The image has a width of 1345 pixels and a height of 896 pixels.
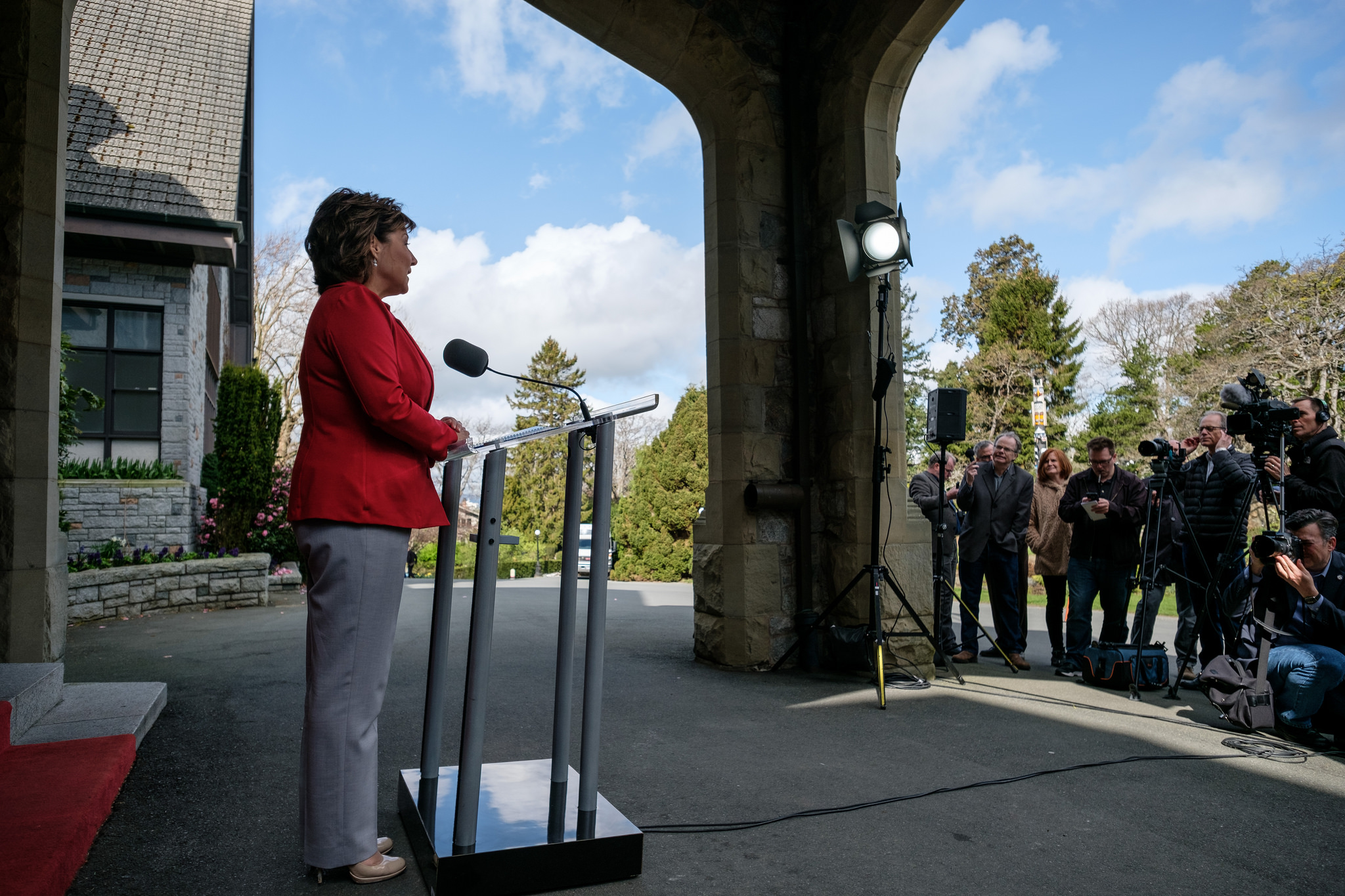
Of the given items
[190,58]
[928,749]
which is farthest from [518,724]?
[190,58]

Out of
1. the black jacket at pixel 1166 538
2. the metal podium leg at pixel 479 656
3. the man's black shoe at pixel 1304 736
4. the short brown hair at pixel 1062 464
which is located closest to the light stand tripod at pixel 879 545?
the man's black shoe at pixel 1304 736

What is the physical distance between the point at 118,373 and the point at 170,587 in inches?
132

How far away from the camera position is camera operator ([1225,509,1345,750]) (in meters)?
3.99

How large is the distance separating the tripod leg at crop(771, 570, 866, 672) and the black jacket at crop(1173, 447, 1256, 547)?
231 centimetres

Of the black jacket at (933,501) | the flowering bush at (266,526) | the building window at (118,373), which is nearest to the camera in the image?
the black jacket at (933,501)

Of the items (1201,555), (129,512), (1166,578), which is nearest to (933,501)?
(1166,578)

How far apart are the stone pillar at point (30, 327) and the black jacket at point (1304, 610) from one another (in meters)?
5.82

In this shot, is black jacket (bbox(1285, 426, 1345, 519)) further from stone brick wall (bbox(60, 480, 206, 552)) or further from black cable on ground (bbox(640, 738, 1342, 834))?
stone brick wall (bbox(60, 480, 206, 552))

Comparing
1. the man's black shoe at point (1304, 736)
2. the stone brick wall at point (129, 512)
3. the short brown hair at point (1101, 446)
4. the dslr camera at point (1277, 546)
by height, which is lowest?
the man's black shoe at point (1304, 736)

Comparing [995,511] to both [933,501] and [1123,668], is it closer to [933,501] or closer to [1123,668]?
[933,501]

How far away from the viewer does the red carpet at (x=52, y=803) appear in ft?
6.75

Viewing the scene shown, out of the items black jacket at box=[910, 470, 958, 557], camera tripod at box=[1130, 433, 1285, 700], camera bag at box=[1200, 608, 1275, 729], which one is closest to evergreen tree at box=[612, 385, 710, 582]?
black jacket at box=[910, 470, 958, 557]

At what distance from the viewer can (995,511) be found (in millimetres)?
6672

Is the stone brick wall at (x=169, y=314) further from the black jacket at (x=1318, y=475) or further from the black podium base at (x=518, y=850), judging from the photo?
the black jacket at (x=1318, y=475)
